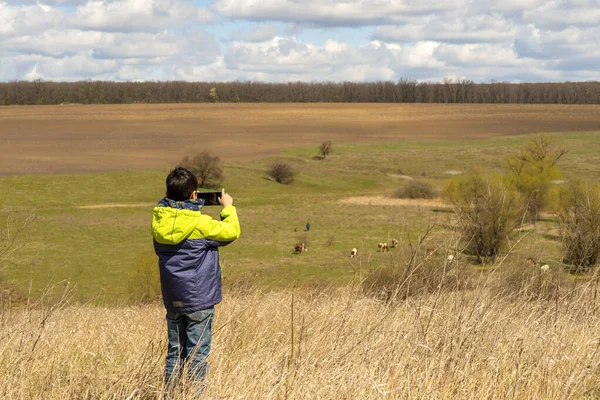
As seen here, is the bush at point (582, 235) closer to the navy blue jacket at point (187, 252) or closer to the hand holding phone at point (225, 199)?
the hand holding phone at point (225, 199)

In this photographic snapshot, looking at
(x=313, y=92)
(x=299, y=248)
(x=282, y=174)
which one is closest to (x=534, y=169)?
(x=299, y=248)

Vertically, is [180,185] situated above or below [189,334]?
above

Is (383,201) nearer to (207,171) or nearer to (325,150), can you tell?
(207,171)

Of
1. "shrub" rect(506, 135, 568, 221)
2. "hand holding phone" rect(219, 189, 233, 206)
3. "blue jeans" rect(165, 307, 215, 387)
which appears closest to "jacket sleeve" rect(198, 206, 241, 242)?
"hand holding phone" rect(219, 189, 233, 206)

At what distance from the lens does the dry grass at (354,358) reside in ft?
10.5

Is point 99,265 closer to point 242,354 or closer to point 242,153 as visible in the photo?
point 242,354

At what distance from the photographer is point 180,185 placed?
12.9ft

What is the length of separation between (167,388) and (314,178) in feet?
211

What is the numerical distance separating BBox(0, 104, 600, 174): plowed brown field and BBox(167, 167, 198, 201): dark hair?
63.5m

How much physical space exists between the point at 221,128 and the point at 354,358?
362 feet

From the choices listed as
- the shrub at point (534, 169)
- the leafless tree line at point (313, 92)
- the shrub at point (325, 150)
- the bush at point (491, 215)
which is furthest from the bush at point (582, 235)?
the leafless tree line at point (313, 92)

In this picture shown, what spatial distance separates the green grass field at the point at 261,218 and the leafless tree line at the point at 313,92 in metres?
84.2

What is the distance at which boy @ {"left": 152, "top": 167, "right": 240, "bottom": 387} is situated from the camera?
380 centimetres

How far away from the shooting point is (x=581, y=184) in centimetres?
3609
